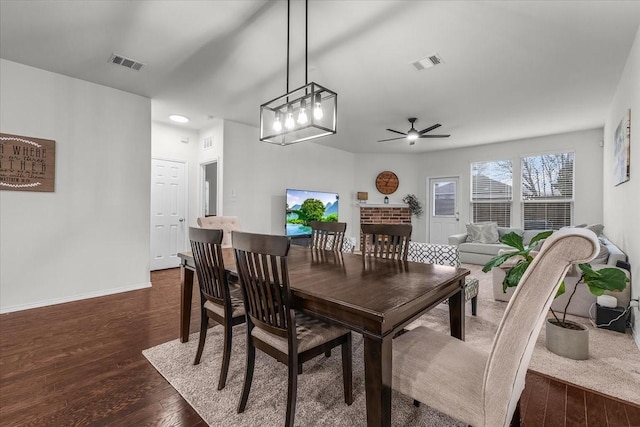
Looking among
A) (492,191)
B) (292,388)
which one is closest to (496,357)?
(292,388)

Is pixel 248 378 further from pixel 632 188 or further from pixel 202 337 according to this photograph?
pixel 632 188

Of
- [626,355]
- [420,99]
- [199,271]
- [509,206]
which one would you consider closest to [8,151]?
[199,271]

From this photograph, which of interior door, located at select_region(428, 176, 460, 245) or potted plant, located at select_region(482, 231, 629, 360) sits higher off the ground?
interior door, located at select_region(428, 176, 460, 245)

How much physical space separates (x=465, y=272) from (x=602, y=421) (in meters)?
1.00

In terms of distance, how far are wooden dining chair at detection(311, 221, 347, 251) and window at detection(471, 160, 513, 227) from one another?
5.16 metres

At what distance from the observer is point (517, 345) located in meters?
0.98

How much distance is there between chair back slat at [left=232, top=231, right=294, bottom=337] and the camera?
53.2 inches

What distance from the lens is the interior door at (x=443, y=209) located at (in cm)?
718

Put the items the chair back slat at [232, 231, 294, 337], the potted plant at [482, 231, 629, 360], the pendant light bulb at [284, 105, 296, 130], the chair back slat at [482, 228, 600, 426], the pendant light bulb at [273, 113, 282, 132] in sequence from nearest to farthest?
1. the chair back slat at [482, 228, 600, 426]
2. the chair back slat at [232, 231, 294, 337]
3. the potted plant at [482, 231, 629, 360]
4. the pendant light bulb at [284, 105, 296, 130]
5. the pendant light bulb at [273, 113, 282, 132]

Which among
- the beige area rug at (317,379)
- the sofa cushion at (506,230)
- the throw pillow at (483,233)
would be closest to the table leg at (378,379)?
the beige area rug at (317,379)

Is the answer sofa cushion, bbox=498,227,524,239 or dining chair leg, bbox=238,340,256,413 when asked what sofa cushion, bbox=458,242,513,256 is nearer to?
sofa cushion, bbox=498,227,524,239

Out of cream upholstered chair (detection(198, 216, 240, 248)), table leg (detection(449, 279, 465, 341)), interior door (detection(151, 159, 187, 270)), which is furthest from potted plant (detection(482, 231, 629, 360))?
interior door (detection(151, 159, 187, 270))

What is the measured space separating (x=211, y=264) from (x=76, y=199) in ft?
9.23

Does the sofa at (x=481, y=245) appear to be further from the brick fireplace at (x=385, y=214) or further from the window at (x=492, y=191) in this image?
the brick fireplace at (x=385, y=214)
